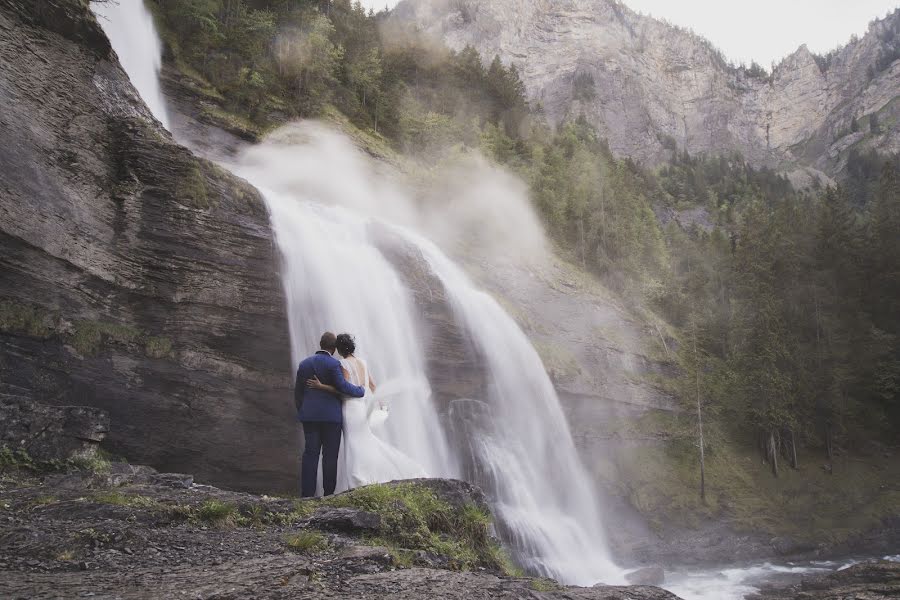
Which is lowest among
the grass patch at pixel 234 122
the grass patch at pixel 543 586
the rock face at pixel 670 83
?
the grass patch at pixel 543 586

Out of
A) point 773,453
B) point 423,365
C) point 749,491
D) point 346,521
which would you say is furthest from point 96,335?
point 773,453

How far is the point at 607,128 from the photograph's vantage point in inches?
3775

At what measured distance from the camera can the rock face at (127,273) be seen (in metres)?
9.69

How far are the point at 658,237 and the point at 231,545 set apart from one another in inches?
1522

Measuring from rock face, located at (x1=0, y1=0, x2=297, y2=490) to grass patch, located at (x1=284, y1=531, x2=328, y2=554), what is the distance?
21.2 feet

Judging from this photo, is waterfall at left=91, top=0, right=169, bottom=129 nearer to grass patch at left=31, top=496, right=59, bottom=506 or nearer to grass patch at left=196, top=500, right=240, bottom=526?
grass patch at left=31, top=496, right=59, bottom=506

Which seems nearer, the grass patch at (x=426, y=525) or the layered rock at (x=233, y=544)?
the layered rock at (x=233, y=544)

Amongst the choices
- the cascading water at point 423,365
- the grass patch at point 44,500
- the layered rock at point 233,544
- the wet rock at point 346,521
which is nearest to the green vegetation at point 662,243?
the cascading water at point 423,365

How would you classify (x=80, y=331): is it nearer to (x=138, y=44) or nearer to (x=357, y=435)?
(x=357, y=435)

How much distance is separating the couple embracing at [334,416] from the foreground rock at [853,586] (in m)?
8.07

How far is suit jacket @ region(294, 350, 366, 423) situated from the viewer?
658cm

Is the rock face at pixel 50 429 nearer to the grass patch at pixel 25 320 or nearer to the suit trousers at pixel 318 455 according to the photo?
the grass patch at pixel 25 320

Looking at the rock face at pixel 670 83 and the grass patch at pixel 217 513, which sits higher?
the rock face at pixel 670 83

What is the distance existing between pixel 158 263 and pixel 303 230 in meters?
4.19
